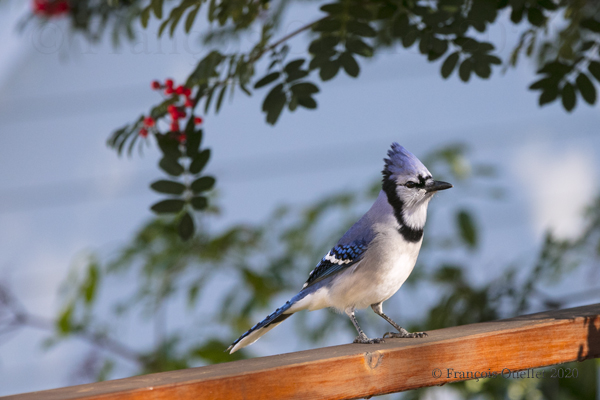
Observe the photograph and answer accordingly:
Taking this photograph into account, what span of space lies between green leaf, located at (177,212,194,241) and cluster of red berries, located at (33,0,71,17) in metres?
1.12

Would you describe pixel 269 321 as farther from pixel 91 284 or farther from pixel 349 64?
pixel 91 284

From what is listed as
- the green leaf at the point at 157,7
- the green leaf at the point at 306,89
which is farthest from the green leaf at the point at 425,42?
the green leaf at the point at 157,7

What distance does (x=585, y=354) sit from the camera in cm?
121

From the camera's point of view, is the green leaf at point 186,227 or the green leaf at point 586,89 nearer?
the green leaf at point 186,227

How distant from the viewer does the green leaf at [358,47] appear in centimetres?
134

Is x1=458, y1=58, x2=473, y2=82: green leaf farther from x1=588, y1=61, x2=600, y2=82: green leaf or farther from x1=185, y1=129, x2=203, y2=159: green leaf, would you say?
x1=185, y1=129, x2=203, y2=159: green leaf

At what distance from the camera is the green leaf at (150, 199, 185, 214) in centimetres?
130

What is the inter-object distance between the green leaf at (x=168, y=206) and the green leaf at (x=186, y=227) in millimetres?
24

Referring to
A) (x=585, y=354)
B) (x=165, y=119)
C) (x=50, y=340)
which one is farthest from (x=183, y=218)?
(x=50, y=340)

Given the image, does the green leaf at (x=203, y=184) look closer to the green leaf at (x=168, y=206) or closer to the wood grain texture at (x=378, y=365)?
the green leaf at (x=168, y=206)

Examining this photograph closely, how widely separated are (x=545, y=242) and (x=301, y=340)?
1.03m

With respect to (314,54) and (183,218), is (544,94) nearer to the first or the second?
(314,54)

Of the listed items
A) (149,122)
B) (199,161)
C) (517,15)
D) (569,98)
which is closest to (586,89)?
(569,98)

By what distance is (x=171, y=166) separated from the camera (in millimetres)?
1318
